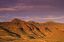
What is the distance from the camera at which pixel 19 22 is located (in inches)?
583

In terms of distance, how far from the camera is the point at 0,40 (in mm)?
13734

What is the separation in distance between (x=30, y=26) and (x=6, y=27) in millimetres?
1575

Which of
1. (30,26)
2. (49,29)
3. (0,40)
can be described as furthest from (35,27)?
(0,40)

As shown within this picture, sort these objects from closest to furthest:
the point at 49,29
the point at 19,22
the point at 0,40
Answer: the point at 0,40, the point at 19,22, the point at 49,29

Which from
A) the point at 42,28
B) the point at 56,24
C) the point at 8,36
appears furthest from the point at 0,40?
the point at 56,24

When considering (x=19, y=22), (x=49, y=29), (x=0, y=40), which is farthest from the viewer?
(x=49, y=29)

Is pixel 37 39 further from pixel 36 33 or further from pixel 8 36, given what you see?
pixel 8 36

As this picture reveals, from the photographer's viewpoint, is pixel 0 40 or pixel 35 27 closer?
pixel 0 40

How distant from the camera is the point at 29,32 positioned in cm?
1491

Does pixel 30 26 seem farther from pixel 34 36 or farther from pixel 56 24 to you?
pixel 56 24

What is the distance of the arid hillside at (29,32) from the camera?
14222 mm

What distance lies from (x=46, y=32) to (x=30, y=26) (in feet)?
3.75

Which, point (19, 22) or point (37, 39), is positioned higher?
point (19, 22)

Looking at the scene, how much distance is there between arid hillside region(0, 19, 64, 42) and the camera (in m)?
14.2
